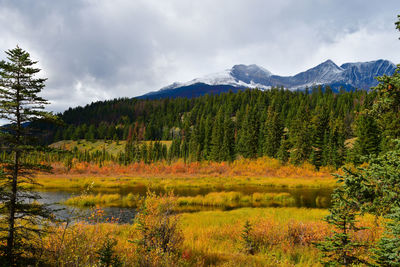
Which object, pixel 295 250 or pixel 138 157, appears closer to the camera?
pixel 295 250

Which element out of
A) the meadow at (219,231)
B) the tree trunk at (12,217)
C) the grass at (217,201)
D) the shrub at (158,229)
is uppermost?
the tree trunk at (12,217)

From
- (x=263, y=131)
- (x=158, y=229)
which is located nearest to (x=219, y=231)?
(x=158, y=229)

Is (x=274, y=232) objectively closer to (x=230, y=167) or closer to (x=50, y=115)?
(x=50, y=115)

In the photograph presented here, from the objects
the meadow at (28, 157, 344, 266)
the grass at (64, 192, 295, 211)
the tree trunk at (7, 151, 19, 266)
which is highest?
the tree trunk at (7, 151, 19, 266)

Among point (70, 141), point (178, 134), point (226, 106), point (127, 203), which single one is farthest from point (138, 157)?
point (70, 141)

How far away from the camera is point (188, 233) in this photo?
551 inches

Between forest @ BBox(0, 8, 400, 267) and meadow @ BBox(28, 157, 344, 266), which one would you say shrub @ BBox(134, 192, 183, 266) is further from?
meadow @ BBox(28, 157, 344, 266)

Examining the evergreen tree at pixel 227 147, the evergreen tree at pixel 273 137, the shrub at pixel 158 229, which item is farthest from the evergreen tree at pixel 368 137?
the shrub at pixel 158 229

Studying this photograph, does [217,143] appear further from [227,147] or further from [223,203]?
[223,203]

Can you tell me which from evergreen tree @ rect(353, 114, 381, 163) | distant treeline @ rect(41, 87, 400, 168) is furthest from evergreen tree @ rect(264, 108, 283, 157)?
evergreen tree @ rect(353, 114, 381, 163)

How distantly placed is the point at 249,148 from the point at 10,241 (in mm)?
79607

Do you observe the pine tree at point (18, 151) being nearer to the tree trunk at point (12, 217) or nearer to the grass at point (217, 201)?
the tree trunk at point (12, 217)

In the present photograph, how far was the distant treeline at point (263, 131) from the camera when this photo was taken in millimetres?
64031

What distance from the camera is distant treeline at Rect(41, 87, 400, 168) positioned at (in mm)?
64031
